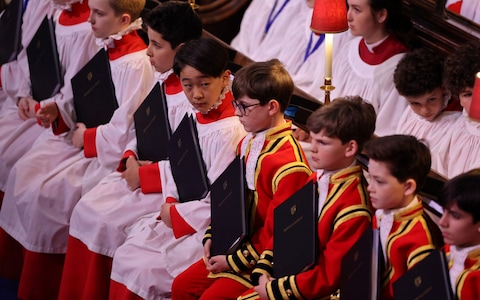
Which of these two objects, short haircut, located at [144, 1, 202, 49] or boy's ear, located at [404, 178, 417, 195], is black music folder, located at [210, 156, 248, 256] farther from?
short haircut, located at [144, 1, 202, 49]

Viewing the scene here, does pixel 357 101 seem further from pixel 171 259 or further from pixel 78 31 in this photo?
pixel 78 31

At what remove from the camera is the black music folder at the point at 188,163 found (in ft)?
13.9

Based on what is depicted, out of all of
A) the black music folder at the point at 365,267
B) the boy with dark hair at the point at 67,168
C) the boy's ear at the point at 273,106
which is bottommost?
the boy with dark hair at the point at 67,168

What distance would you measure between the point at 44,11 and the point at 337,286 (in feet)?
9.87

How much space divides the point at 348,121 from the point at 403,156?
0.32 metres

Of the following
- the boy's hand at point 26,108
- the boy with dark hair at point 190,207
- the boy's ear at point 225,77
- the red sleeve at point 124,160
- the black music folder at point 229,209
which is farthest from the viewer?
the boy's hand at point 26,108

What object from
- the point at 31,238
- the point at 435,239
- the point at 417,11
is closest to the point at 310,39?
→ the point at 417,11

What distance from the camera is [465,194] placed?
2998 millimetres

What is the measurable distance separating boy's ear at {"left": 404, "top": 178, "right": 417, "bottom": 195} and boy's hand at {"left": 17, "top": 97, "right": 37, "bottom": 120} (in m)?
2.87

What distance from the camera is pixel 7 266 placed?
522 cm

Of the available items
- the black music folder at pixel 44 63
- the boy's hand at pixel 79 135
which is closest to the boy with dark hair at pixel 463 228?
the boy's hand at pixel 79 135

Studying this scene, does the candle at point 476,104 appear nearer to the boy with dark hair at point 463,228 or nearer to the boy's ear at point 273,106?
the boy with dark hair at point 463,228

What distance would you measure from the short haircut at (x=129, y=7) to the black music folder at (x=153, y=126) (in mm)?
585

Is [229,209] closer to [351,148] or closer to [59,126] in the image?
[351,148]
